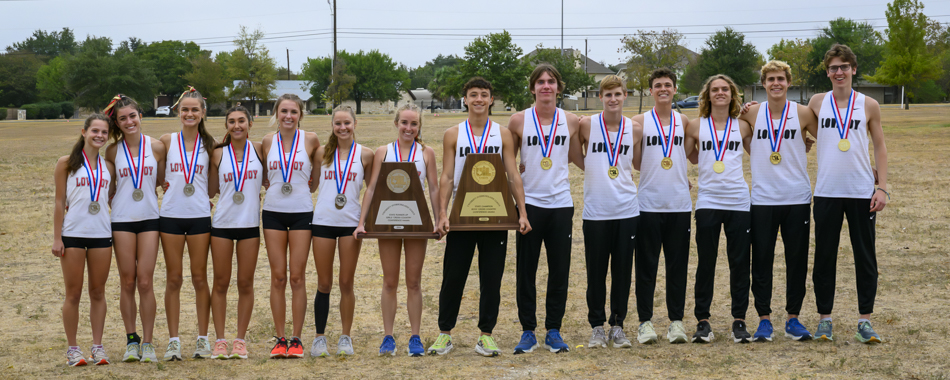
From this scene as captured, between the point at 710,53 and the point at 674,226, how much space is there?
5258cm

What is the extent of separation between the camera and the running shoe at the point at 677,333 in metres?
5.84

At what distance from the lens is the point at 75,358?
5422mm

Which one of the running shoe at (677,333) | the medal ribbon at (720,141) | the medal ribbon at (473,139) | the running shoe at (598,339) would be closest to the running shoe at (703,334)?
the running shoe at (677,333)

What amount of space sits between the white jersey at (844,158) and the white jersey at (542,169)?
6.60 feet

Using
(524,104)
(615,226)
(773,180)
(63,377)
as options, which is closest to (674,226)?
(615,226)

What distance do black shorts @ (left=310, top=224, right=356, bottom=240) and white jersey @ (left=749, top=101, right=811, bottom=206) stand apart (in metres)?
3.18

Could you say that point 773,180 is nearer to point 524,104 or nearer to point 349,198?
point 349,198

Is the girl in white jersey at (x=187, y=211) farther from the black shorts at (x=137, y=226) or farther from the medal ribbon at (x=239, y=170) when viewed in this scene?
the medal ribbon at (x=239, y=170)

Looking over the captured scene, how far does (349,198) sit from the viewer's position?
18.2ft

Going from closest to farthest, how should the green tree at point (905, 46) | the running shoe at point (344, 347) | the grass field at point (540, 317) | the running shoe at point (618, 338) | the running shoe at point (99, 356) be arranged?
1. the grass field at point (540, 317)
2. the running shoe at point (99, 356)
3. the running shoe at point (344, 347)
4. the running shoe at point (618, 338)
5. the green tree at point (905, 46)

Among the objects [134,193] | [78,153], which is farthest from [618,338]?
[78,153]

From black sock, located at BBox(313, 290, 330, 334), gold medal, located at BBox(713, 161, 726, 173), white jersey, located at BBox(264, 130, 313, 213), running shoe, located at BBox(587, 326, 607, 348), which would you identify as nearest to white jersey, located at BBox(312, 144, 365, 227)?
white jersey, located at BBox(264, 130, 313, 213)

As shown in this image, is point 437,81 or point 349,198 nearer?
point 349,198

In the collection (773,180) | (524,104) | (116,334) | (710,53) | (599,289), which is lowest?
(116,334)
